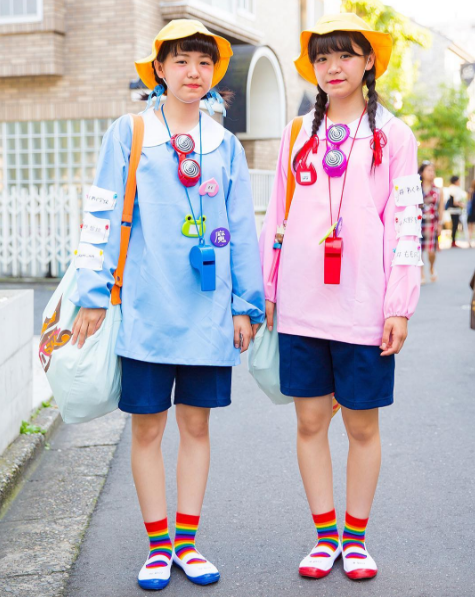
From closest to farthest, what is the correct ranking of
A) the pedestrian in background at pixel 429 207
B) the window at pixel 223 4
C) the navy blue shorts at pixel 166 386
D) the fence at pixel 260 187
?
the navy blue shorts at pixel 166 386, the pedestrian in background at pixel 429 207, the window at pixel 223 4, the fence at pixel 260 187

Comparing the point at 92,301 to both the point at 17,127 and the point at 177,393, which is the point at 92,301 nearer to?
the point at 177,393

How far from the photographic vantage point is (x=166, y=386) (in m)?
3.02

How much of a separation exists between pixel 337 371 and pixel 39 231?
33.8ft

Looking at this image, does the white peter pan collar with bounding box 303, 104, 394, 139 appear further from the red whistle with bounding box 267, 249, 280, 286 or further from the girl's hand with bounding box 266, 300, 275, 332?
the girl's hand with bounding box 266, 300, 275, 332

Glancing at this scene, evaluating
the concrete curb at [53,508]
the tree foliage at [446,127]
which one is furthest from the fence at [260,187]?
the tree foliage at [446,127]

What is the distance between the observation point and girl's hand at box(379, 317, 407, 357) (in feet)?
9.45

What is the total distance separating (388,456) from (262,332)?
1822 millimetres

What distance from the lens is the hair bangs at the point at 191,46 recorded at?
2.90 metres

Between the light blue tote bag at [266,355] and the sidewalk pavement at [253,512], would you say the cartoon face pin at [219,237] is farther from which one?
the sidewalk pavement at [253,512]

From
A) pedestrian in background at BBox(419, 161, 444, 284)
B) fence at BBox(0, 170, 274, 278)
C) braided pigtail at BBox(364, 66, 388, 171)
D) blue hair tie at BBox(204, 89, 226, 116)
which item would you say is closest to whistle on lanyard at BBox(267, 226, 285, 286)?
braided pigtail at BBox(364, 66, 388, 171)

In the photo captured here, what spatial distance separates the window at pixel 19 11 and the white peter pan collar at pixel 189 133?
11.4m

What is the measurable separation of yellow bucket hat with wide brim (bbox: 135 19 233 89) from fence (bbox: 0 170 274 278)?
30.8 feet

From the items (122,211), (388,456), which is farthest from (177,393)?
(388,456)

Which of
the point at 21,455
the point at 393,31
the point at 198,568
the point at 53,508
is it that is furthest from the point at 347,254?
the point at 393,31
